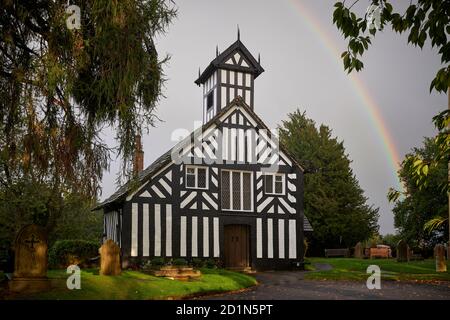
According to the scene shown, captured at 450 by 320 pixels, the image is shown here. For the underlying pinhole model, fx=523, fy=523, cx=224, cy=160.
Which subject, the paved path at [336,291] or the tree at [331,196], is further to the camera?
the tree at [331,196]

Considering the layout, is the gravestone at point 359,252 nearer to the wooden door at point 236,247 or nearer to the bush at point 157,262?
the wooden door at point 236,247

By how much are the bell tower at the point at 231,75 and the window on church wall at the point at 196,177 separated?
4.64m

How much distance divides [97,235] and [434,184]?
30.4 meters

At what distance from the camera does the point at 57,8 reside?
33.4 feet

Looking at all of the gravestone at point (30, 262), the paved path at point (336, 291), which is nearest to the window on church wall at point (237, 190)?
the paved path at point (336, 291)

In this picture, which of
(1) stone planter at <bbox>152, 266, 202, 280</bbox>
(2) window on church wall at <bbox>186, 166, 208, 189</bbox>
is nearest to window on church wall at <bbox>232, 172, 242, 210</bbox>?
(2) window on church wall at <bbox>186, 166, 208, 189</bbox>

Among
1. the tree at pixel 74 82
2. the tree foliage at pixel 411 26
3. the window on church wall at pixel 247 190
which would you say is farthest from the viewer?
the window on church wall at pixel 247 190

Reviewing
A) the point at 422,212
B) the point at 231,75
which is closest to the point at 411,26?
the point at 231,75

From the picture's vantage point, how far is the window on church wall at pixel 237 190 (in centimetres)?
2589

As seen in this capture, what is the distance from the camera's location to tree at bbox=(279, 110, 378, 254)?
4434 cm

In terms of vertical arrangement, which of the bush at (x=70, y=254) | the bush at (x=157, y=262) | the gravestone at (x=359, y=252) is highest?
the bush at (x=70, y=254)

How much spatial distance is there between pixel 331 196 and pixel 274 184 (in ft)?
66.1

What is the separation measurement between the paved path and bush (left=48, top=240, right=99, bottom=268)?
8.35 meters
